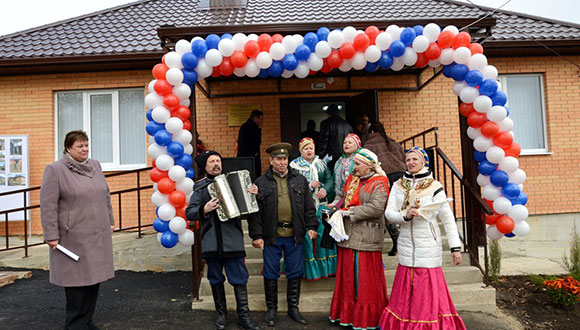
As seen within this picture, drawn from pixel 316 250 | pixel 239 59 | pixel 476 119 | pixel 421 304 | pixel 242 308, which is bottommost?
pixel 242 308

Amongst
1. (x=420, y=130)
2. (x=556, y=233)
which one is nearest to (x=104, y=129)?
(x=420, y=130)

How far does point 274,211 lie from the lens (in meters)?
4.05

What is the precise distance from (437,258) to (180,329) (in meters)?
2.61

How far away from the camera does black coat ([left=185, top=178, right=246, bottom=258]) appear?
12.7 ft

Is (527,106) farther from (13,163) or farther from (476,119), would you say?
(13,163)

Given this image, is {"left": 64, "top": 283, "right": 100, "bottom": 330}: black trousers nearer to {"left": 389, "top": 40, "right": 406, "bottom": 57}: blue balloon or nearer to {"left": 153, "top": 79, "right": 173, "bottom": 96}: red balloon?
{"left": 153, "top": 79, "right": 173, "bottom": 96}: red balloon

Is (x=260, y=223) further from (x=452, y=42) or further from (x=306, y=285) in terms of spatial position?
(x=452, y=42)

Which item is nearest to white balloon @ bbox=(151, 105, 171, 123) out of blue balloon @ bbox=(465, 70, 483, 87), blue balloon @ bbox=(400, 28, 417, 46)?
blue balloon @ bbox=(400, 28, 417, 46)

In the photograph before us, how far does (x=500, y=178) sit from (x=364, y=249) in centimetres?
202

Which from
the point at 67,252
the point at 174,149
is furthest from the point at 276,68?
the point at 67,252

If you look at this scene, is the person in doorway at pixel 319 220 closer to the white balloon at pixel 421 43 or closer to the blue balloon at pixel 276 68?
the blue balloon at pixel 276 68

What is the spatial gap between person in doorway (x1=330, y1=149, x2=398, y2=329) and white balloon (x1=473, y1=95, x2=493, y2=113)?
5.33ft

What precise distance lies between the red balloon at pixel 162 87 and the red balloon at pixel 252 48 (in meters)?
0.98

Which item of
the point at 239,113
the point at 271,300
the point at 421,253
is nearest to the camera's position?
the point at 421,253
